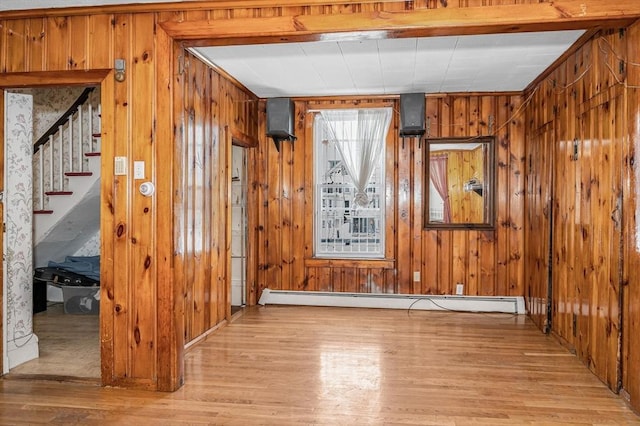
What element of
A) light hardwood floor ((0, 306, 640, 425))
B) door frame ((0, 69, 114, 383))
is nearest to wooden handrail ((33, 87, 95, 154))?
door frame ((0, 69, 114, 383))

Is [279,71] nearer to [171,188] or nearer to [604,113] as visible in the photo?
[171,188]

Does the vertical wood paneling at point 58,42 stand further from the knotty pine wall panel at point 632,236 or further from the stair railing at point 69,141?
the knotty pine wall panel at point 632,236

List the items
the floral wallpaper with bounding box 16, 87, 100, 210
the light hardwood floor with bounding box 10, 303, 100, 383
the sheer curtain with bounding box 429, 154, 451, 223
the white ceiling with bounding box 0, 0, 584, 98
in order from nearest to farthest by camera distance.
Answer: the light hardwood floor with bounding box 10, 303, 100, 383
the white ceiling with bounding box 0, 0, 584, 98
the floral wallpaper with bounding box 16, 87, 100, 210
the sheer curtain with bounding box 429, 154, 451, 223

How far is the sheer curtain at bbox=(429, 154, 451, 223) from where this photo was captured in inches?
217

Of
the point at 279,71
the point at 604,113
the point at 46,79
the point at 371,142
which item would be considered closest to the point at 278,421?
the point at 46,79

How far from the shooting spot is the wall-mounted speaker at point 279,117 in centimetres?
545

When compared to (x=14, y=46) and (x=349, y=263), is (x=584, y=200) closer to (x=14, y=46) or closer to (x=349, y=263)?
(x=349, y=263)

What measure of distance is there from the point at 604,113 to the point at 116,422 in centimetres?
373

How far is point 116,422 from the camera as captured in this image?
2580 mm

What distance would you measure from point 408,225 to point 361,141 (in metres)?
1.18

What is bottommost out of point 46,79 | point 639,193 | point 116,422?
point 116,422

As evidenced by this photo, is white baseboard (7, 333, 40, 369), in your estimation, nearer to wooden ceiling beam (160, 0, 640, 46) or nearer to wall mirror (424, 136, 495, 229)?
wooden ceiling beam (160, 0, 640, 46)

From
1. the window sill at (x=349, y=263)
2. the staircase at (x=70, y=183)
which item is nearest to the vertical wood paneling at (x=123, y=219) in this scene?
the staircase at (x=70, y=183)

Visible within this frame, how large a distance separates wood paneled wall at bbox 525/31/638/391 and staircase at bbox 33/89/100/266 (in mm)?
4536
